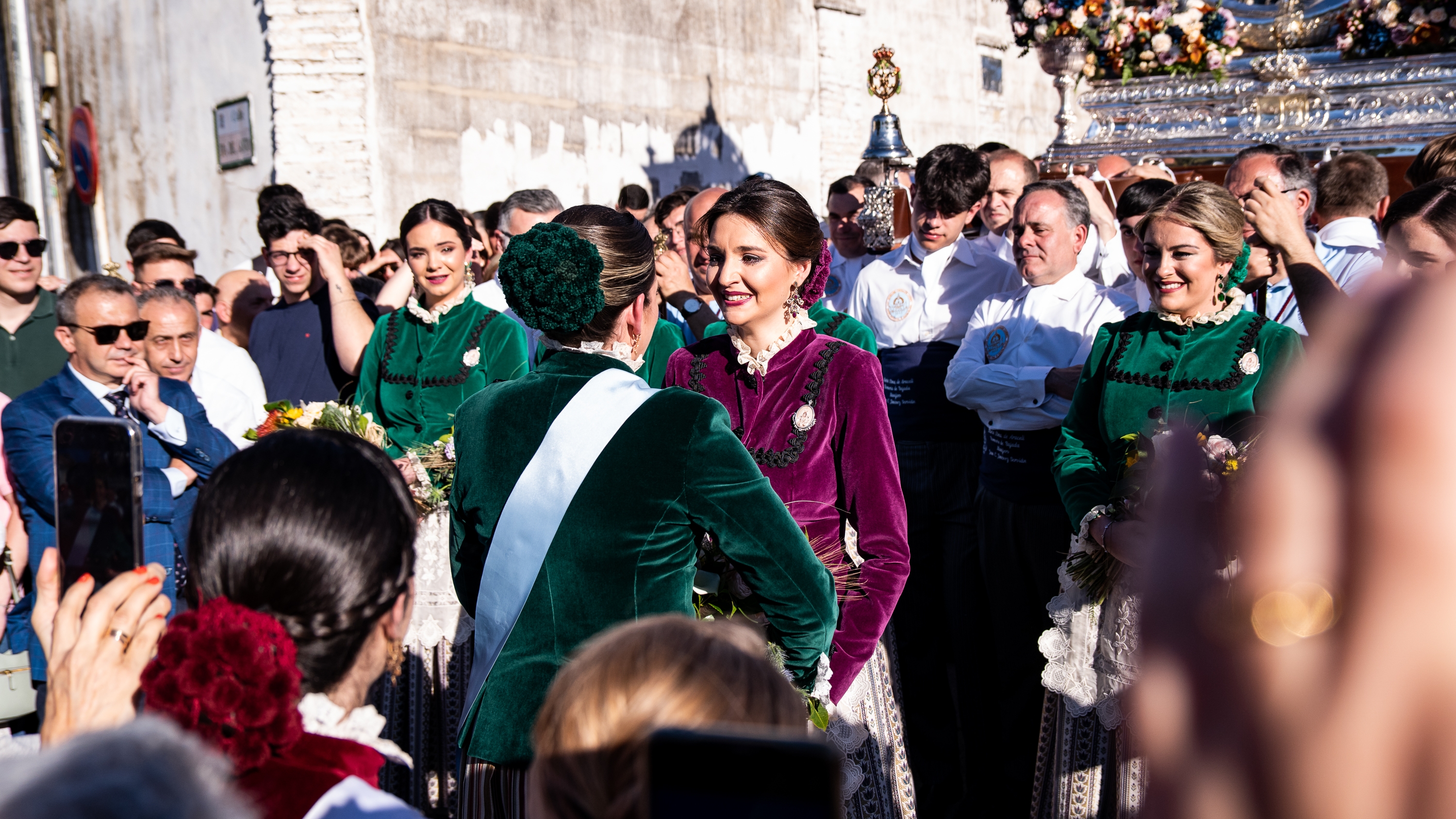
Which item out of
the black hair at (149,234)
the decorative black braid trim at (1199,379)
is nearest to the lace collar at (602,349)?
the decorative black braid trim at (1199,379)

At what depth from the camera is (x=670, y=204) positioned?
22.8 ft

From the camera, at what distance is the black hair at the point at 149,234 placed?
7.06m

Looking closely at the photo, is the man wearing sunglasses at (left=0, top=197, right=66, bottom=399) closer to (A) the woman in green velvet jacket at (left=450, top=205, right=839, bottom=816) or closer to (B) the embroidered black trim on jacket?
(B) the embroidered black trim on jacket

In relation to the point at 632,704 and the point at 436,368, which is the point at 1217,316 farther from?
the point at 436,368

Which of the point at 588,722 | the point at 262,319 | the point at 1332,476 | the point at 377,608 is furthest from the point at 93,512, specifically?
the point at 262,319

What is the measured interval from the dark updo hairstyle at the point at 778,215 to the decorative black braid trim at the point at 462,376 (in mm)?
1685

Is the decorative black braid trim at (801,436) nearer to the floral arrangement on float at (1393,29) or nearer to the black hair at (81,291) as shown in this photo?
the black hair at (81,291)

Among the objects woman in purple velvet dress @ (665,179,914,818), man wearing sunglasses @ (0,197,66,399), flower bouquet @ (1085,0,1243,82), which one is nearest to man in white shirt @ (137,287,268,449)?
man wearing sunglasses @ (0,197,66,399)

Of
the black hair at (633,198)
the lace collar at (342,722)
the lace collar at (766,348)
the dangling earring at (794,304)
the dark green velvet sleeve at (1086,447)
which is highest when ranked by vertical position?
the black hair at (633,198)

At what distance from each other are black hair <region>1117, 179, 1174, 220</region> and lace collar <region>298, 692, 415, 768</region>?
13.1 feet

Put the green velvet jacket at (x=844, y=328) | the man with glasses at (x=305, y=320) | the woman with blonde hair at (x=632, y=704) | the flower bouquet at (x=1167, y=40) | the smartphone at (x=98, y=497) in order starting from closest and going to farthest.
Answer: the woman with blonde hair at (x=632, y=704) → the smartphone at (x=98, y=497) → the green velvet jacket at (x=844, y=328) → the man with glasses at (x=305, y=320) → the flower bouquet at (x=1167, y=40)

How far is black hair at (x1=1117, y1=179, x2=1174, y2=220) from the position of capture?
478 cm

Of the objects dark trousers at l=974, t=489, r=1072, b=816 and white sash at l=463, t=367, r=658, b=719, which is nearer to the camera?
white sash at l=463, t=367, r=658, b=719

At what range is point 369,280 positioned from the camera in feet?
24.2
